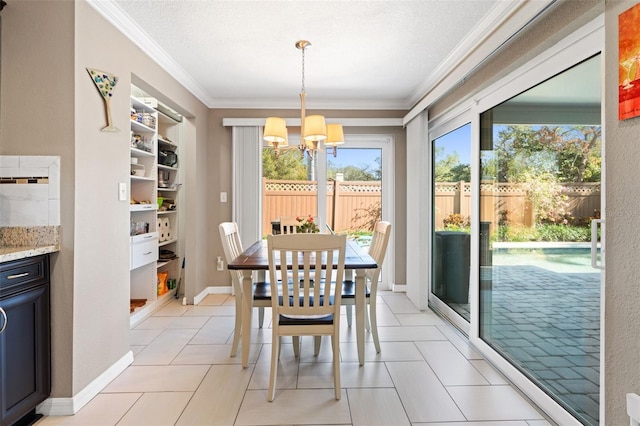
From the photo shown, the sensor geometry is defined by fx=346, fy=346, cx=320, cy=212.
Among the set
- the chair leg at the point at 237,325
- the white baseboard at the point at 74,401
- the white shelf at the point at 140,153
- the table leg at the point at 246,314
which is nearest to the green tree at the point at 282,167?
the white shelf at the point at 140,153

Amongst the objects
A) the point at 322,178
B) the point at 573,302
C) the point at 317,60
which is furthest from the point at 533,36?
the point at 322,178

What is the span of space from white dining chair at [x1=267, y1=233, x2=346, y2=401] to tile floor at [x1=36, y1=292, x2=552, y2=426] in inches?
7.0

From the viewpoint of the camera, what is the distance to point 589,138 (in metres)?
1.74

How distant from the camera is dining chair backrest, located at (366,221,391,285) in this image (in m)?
2.73

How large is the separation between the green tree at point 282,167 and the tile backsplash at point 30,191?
2766mm

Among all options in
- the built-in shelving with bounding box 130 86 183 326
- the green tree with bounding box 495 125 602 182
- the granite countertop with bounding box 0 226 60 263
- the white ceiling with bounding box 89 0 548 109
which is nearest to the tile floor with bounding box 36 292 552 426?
the built-in shelving with bounding box 130 86 183 326

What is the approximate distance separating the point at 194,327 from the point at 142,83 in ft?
7.25

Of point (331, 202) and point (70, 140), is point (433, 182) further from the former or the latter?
point (70, 140)

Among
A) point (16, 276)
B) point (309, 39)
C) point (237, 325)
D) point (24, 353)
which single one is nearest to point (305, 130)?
point (309, 39)

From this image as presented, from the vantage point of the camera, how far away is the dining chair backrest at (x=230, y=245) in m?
2.60

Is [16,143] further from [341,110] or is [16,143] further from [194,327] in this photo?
[341,110]

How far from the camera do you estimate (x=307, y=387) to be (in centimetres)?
222

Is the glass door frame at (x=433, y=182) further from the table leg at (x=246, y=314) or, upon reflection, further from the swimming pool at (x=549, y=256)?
the table leg at (x=246, y=314)

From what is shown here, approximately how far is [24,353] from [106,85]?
5.29 feet
